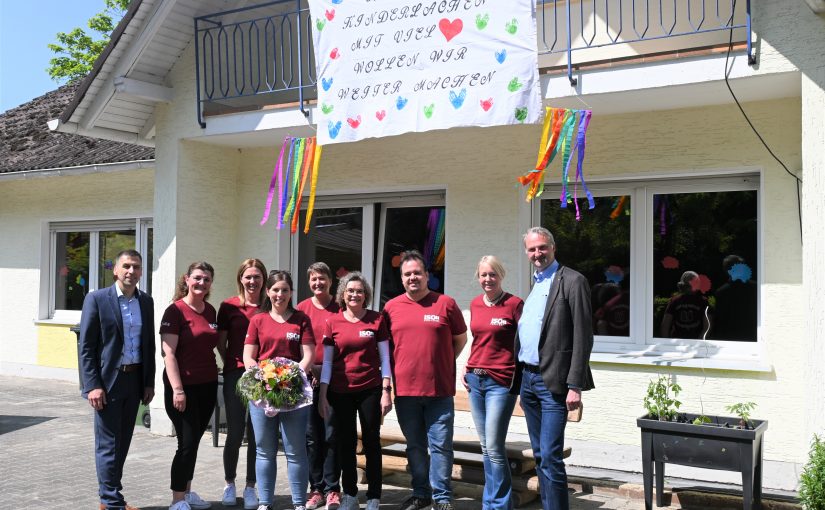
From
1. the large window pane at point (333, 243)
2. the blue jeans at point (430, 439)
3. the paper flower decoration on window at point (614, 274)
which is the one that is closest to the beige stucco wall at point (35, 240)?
the large window pane at point (333, 243)

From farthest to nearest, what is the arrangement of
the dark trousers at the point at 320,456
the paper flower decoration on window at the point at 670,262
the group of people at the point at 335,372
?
the paper flower decoration on window at the point at 670,262
the dark trousers at the point at 320,456
the group of people at the point at 335,372

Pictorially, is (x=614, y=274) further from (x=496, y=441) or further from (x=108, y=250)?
(x=108, y=250)

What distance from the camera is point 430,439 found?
→ 5895 mm

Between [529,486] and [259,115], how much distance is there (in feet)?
15.0

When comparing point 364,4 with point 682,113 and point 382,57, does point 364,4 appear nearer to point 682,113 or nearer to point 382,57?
point 382,57

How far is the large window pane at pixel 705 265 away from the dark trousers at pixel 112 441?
4.67 metres

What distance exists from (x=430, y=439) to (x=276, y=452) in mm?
1042

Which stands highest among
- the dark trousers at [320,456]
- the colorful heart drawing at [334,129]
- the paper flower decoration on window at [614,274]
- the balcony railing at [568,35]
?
the balcony railing at [568,35]

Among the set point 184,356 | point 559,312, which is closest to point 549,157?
point 559,312

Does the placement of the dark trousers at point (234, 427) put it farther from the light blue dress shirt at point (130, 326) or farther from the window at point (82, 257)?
the window at point (82, 257)

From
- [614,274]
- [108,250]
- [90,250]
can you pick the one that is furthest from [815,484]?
[90,250]

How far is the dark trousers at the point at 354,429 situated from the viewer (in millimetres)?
5918

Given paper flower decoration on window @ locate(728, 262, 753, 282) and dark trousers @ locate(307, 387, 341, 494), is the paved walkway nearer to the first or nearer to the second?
dark trousers @ locate(307, 387, 341, 494)

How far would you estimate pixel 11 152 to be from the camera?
14.2 metres
